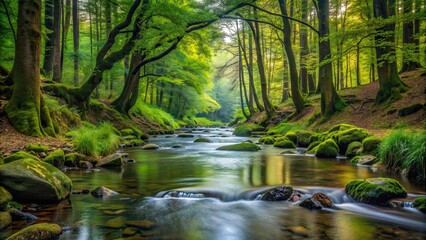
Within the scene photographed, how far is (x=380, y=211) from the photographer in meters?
4.77

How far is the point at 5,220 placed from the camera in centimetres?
379

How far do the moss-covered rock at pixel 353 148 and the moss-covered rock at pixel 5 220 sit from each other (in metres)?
9.06

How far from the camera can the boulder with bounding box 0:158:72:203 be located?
15.4ft

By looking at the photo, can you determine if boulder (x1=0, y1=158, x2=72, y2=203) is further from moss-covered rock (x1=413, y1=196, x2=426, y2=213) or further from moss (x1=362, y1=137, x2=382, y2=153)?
moss (x1=362, y1=137, x2=382, y2=153)

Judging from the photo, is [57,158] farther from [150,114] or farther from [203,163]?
[150,114]

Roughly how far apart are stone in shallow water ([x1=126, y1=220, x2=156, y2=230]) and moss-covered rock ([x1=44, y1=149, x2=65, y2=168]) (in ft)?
13.1

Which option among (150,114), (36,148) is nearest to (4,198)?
(36,148)

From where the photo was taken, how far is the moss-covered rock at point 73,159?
310 inches

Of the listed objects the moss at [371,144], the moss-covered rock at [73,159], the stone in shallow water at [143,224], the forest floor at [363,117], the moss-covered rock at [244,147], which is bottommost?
the stone in shallow water at [143,224]

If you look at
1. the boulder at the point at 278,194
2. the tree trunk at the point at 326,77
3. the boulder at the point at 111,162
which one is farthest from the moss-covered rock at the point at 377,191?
the tree trunk at the point at 326,77

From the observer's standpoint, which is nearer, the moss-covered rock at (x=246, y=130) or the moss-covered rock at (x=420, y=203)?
the moss-covered rock at (x=420, y=203)

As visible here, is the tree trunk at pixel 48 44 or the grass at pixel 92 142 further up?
the tree trunk at pixel 48 44

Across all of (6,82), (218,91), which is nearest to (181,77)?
(6,82)

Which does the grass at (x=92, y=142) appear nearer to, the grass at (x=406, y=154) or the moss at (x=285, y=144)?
the moss at (x=285, y=144)
